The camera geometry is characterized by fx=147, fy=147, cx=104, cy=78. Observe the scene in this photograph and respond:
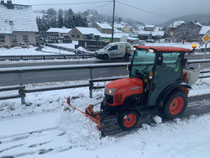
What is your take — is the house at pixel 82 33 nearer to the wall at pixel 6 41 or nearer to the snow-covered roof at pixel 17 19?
the snow-covered roof at pixel 17 19

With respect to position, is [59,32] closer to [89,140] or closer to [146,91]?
[146,91]

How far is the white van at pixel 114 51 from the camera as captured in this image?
617 inches

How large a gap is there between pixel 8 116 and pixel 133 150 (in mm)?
3592

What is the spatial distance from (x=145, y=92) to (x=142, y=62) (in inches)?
33.3

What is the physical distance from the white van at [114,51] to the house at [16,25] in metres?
18.7

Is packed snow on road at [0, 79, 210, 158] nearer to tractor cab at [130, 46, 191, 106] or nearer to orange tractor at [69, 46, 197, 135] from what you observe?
orange tractor at [69, 46, 197, 135]

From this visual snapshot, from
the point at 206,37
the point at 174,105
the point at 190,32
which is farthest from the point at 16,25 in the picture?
the point at 190,32

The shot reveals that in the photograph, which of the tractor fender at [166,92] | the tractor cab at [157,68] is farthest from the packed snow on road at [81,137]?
the tractor cab at [157,68]

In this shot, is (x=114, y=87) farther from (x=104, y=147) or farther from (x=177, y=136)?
(x=177, y=136)

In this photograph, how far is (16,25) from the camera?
2706 cm

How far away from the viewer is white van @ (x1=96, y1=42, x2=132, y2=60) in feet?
51.4

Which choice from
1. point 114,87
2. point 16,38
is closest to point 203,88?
point 114,87

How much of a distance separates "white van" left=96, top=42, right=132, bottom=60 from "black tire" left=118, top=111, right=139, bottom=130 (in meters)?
12.4

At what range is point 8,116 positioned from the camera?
4250 mm
